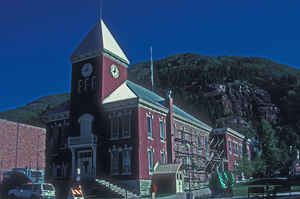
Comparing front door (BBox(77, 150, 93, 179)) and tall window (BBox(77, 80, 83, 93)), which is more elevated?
tall window (BBox(77, 80, 83, 93))

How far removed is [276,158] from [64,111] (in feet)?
142

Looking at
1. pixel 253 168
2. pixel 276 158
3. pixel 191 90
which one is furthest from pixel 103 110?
pixel 191 90

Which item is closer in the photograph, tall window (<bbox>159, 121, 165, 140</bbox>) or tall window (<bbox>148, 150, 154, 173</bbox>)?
tall window (<bbox>148, 150, 154, 173</bbox>)

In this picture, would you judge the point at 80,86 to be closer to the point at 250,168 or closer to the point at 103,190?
the point at 103,190

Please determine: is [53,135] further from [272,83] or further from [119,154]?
[272,83]

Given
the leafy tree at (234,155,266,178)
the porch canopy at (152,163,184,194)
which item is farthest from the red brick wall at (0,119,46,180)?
the leafy tree at (234,155,266,178)

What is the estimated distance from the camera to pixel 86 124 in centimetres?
3816

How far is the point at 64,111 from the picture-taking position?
136ft

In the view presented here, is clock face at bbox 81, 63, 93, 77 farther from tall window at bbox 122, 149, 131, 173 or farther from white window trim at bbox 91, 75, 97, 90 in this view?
tall window at bbox 122, 149, 131, 173

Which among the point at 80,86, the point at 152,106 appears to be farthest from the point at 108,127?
the point at 80,86

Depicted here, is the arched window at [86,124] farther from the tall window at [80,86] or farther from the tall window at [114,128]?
the tall window at [80,86]

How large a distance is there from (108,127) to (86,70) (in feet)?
24.3

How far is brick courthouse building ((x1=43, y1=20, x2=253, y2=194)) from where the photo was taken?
35219 millimetres

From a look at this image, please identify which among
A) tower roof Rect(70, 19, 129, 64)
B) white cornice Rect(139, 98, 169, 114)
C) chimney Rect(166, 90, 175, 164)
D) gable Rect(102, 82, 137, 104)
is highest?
tower roof Rect(70, 19, 129, 64)
